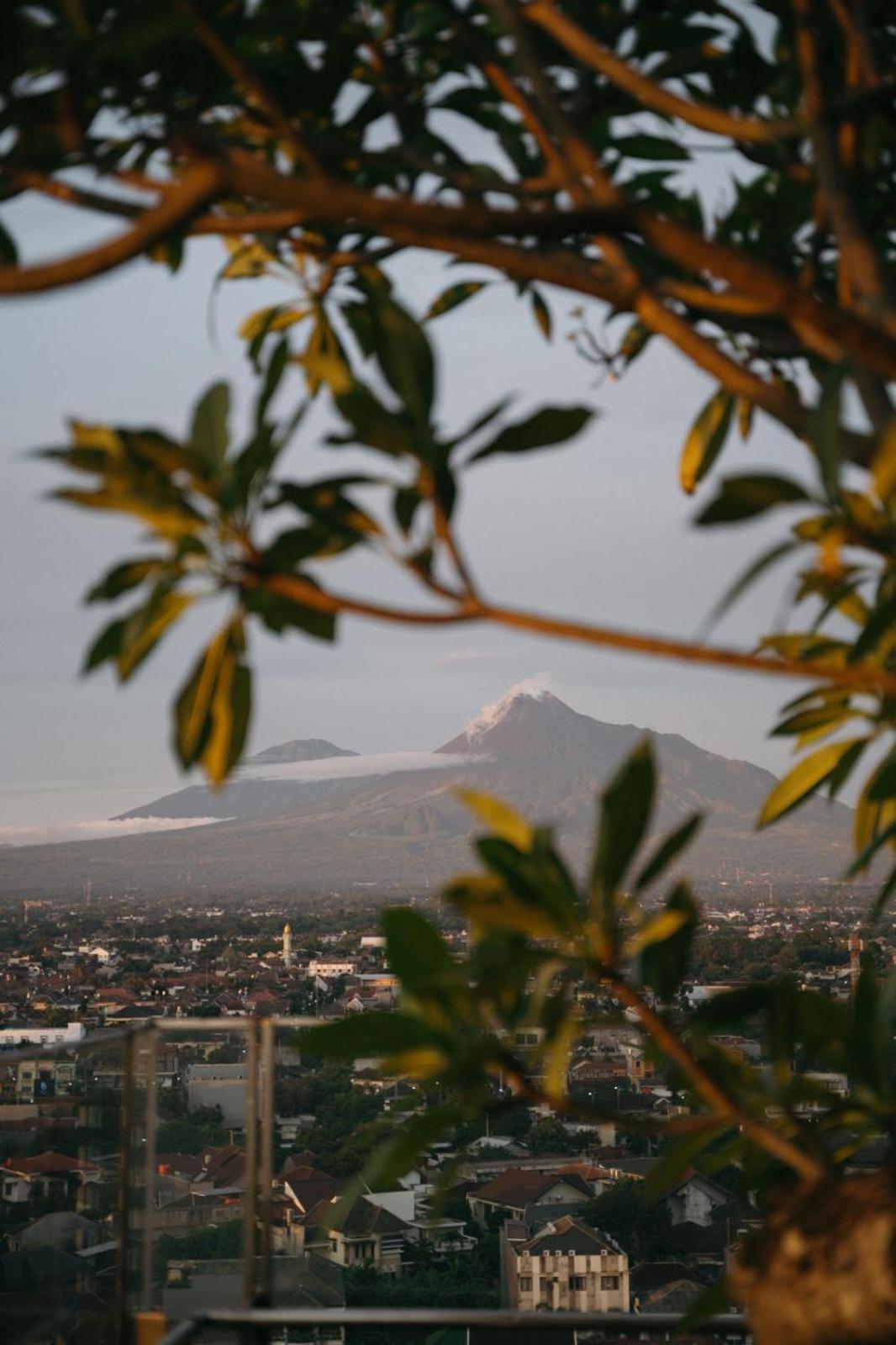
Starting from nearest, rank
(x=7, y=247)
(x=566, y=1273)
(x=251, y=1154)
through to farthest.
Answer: (x=7, y=247) < (x=251, y=1154) < (x=566, y=1273)

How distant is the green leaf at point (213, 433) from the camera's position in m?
0.96

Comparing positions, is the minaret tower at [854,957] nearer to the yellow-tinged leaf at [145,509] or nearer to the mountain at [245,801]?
the yellow-tinged leaf at [145,509]

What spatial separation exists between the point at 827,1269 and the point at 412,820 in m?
25.5

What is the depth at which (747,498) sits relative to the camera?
979mm

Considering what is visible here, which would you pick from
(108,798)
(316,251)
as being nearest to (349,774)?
(108,798)

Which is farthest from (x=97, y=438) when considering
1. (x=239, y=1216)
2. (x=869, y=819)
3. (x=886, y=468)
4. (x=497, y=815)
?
(x=239, y=1216)

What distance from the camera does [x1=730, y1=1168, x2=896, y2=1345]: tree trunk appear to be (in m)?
0.81

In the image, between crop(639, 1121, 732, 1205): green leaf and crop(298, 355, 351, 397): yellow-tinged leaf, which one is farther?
crop(639, 1121, 732, 1205): green leaf

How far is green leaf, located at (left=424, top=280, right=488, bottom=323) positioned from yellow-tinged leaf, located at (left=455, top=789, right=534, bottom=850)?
3.04 ft

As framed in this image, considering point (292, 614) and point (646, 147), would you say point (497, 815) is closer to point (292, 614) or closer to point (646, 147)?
point (292, 614)

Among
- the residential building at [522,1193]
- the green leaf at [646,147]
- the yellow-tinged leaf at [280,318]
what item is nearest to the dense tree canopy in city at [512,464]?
the green leaf at [646,147]

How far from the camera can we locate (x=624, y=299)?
94 cm

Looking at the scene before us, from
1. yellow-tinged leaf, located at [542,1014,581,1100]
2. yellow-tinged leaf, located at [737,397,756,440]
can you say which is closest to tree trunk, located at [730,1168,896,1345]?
yellow-tinged leaf, located at [542,1014,581,1100]

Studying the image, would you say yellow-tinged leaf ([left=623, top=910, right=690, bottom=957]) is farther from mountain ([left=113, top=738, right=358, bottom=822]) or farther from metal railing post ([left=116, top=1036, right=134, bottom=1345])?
mountain ([left=113, top=738, right=358, bottom=822])
